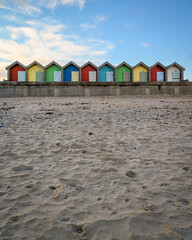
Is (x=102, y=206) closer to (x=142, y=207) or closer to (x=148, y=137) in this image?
(x=142, y=207)

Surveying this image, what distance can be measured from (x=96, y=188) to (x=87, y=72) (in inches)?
846

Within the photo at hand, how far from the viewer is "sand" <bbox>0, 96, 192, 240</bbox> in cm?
157

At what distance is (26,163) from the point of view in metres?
2.84

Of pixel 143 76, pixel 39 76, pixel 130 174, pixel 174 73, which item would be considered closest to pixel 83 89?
pixel 39 76

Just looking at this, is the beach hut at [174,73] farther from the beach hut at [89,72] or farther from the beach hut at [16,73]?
the beach hut at [16,73]

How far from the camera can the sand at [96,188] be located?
1.57m

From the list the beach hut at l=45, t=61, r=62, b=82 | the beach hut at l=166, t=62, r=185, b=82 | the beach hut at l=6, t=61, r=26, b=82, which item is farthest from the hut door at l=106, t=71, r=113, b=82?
the beach hut at l=6, t=61, r=26, b=82

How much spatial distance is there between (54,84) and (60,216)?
1359 centimetres

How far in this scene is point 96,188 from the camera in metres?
2.17

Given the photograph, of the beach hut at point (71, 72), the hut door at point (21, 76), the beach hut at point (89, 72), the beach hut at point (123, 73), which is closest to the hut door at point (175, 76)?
the beach hut at point (123, 73)

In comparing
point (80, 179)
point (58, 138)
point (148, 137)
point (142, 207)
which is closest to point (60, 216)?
point (80, 179)

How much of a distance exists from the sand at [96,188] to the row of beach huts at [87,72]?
63.0 feet

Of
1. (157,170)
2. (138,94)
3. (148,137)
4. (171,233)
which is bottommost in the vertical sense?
(171,233)

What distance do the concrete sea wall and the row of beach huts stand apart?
8.01 m
